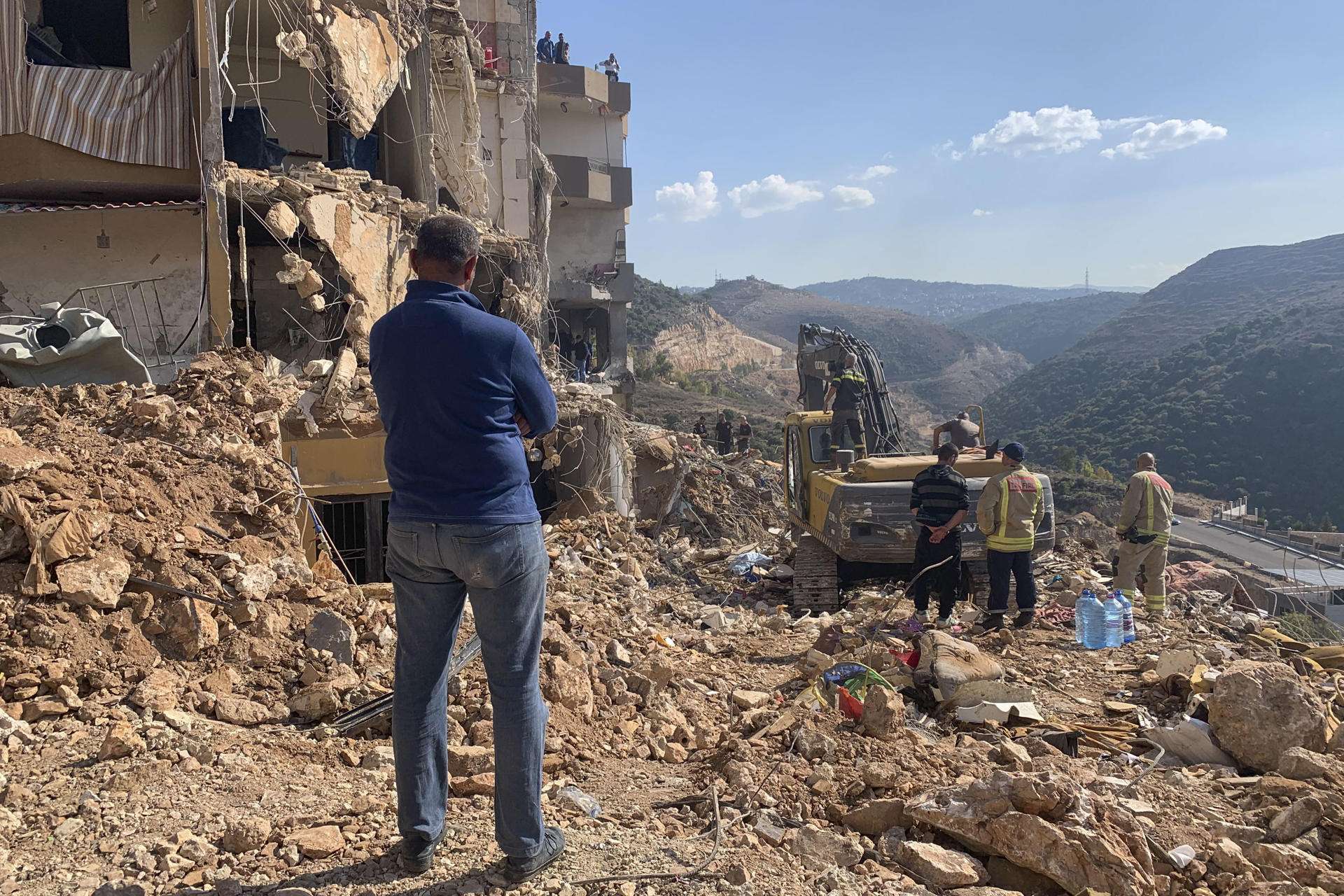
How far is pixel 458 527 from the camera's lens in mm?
2275

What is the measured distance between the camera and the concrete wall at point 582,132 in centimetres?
2641

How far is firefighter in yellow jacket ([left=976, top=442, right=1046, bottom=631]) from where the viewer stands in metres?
6.66

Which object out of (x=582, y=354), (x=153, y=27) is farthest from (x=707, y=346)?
(x=153, y=27)

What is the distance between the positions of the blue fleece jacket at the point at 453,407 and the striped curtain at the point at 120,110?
32.0ft

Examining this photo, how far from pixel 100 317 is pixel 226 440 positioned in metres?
3.09

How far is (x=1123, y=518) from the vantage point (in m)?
7.73

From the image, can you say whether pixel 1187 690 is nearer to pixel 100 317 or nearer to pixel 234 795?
pixel 234 795

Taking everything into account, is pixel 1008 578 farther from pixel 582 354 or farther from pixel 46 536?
pixel 582 354

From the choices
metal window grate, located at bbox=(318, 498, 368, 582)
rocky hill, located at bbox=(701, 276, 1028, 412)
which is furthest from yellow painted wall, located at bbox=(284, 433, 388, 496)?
rocky hill, located at bbox=(701, 276, 1028, 412)

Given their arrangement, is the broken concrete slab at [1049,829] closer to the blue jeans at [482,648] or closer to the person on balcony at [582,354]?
the blue jeans at [482,648]

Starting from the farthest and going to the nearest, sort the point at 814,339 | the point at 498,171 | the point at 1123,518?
the point at 498,171 < the point at 814,339 < the point at 1123,518

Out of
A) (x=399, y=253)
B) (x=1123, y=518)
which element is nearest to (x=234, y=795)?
(x=1123, y=518)

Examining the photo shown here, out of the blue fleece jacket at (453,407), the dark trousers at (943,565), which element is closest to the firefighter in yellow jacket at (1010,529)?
the dark trousers at (943,565)

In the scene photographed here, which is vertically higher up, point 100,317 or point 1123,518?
point 100,317
